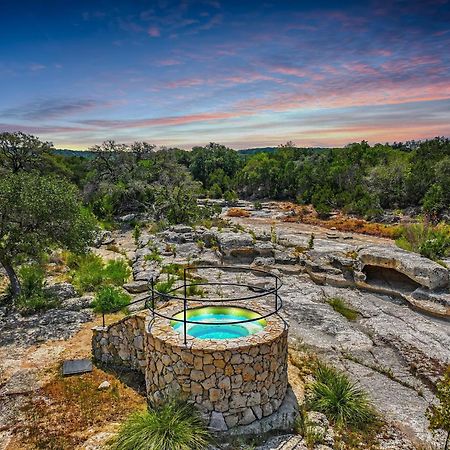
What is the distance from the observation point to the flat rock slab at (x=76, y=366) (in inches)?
404

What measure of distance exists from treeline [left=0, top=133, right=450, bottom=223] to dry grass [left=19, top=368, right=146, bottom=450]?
2233 centimetres

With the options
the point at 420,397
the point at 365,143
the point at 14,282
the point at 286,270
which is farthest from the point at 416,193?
the point at 14,282

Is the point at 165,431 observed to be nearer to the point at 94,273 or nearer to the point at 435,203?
the point at 94,273

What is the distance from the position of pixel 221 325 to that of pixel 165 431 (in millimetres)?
3683

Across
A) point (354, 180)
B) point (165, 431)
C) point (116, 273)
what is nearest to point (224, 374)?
point (165, 431)

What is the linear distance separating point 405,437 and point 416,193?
129 feet

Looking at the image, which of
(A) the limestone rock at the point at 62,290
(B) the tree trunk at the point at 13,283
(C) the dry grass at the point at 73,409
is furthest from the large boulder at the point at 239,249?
(C) the dry grass at the point at 73,409

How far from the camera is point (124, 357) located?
34.9 feet

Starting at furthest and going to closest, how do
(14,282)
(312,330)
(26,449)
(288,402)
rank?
(14,282), (312,330), (288,402), (26,449)

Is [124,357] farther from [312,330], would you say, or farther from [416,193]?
[416,193]

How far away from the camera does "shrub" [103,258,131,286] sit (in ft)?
56.3

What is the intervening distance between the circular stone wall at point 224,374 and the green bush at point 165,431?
0.38 meters

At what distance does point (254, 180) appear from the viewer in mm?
59688

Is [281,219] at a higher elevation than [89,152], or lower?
lower
